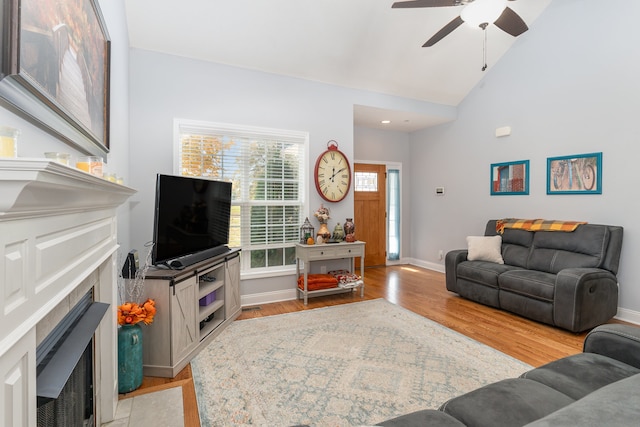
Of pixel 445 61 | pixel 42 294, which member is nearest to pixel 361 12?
pixel 445 61

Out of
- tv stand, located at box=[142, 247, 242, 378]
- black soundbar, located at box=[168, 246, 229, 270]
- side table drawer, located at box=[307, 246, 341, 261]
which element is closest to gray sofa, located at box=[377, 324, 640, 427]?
tv stand, located at box=[142, 247, 242, 378]

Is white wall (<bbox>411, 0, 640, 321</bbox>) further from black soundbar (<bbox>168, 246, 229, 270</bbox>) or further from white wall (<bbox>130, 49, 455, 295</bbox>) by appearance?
black soundbar (<bbox>168, 246, 229, 270</bbox>)

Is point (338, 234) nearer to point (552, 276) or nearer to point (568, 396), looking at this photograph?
point (552, 276)

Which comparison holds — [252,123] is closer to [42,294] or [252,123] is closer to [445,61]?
[445,61]

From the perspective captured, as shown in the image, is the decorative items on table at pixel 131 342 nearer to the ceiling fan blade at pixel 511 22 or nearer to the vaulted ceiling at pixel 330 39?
the vaulted ceiling at pixel 330 39

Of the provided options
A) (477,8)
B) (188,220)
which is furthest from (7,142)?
(477,8)

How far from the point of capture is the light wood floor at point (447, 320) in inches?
89.7

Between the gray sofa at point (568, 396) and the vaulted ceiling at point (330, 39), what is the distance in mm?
3463

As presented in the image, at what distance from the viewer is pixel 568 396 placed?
1222mm

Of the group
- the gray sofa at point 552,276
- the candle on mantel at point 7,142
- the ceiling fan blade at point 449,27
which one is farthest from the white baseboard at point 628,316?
the candle on mantel at point 7,142

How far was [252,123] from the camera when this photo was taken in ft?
12.3

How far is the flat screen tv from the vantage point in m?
2.41

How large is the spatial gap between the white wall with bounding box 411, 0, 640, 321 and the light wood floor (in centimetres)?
117

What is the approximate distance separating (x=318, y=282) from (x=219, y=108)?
7.67 ft
